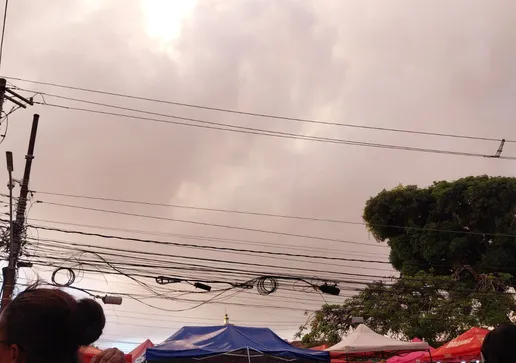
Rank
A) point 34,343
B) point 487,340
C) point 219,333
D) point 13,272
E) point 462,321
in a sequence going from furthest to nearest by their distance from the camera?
point 462,321
point 13,272
point 219,333
point 487,340
point 34,343

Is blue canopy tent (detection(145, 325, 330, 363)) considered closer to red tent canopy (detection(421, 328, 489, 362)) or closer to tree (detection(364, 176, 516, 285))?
red tent canopy (detection(421, 328, 489, 362))

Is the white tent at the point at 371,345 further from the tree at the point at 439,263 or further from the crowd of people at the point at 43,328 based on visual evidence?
the crowd of people at the point at 43,328

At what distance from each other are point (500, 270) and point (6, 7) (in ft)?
71.1

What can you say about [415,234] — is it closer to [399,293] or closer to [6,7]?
[399,293]

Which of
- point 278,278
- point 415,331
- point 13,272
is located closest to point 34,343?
point 13,272

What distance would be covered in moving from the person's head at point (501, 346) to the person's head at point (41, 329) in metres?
1.49

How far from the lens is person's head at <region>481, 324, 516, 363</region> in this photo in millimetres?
1910

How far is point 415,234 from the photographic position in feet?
82.6

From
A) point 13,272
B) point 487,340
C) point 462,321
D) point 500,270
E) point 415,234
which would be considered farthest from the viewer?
point 415,234

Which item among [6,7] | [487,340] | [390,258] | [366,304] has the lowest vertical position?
[487,340]

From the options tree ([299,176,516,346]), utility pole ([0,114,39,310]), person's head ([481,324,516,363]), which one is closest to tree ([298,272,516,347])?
tree ([299,176,516,346])

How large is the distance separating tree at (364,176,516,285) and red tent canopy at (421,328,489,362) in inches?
558

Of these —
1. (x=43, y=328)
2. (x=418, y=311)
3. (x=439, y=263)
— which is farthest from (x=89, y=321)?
(x=439, y=263)

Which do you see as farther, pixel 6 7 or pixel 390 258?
pixel 390 258
